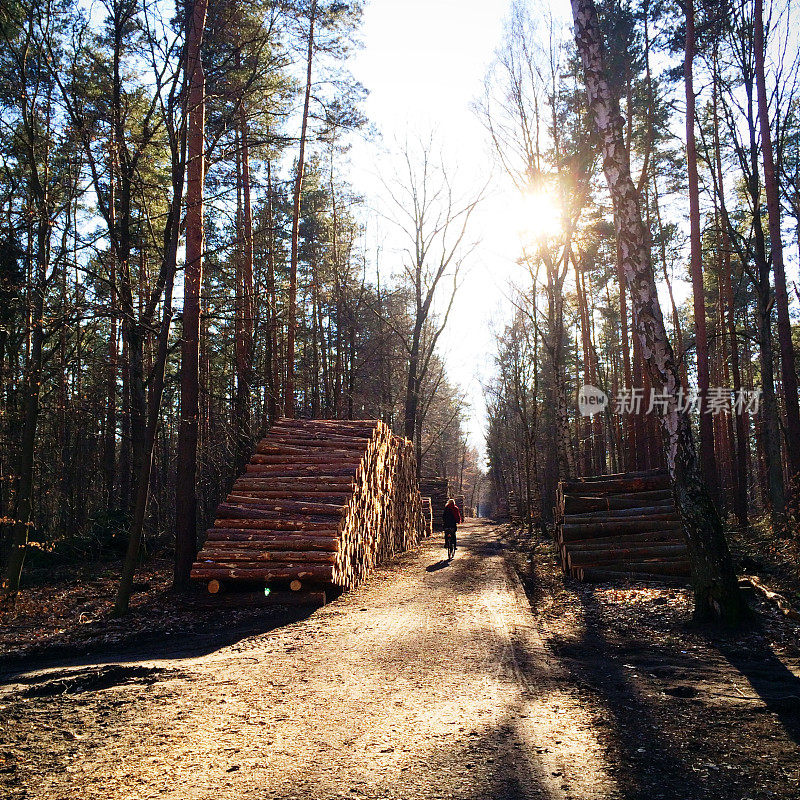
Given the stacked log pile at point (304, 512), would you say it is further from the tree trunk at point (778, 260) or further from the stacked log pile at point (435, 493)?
the stacked log pile at point (435, 493)

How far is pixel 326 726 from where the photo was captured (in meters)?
4.40

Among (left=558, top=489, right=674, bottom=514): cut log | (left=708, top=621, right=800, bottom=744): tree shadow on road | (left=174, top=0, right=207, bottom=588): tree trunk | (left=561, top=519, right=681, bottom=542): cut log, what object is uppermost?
(left=174, top=0, right=207, bottom=588): tree trunk

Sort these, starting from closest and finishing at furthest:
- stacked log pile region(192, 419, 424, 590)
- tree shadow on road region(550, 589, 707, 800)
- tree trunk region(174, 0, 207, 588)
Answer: tree shadow on road region(550, 589, 707, 800), stacked log pile region(192, 419, 424, 590), tree trunk region(174, 0, 207, 588)

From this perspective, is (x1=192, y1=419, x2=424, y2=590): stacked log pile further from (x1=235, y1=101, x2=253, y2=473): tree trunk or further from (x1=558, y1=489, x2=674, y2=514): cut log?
(x1=558, y1=489, x2=674, y2=514): cut log

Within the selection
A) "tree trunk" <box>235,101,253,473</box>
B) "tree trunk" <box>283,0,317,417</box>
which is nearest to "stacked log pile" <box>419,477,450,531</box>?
"tree trunk" <box>283,0,317,417</box>

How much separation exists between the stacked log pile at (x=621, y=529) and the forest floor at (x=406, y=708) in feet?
8.61

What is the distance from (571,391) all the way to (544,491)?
19918 millimetres

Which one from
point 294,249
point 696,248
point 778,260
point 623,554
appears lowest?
point 623,554

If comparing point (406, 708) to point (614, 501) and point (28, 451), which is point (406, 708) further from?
point (28, 451)

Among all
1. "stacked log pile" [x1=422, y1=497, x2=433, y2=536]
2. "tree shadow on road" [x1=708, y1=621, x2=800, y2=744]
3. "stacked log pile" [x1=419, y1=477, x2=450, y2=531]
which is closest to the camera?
"tree shadow on road" [x1=708, y1=621, x2=800, y2=744]

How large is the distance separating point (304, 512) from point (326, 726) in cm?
635

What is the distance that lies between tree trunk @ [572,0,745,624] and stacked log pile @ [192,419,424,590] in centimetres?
566

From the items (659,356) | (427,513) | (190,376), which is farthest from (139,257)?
(427,513)

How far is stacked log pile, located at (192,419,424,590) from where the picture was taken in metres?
9.67
